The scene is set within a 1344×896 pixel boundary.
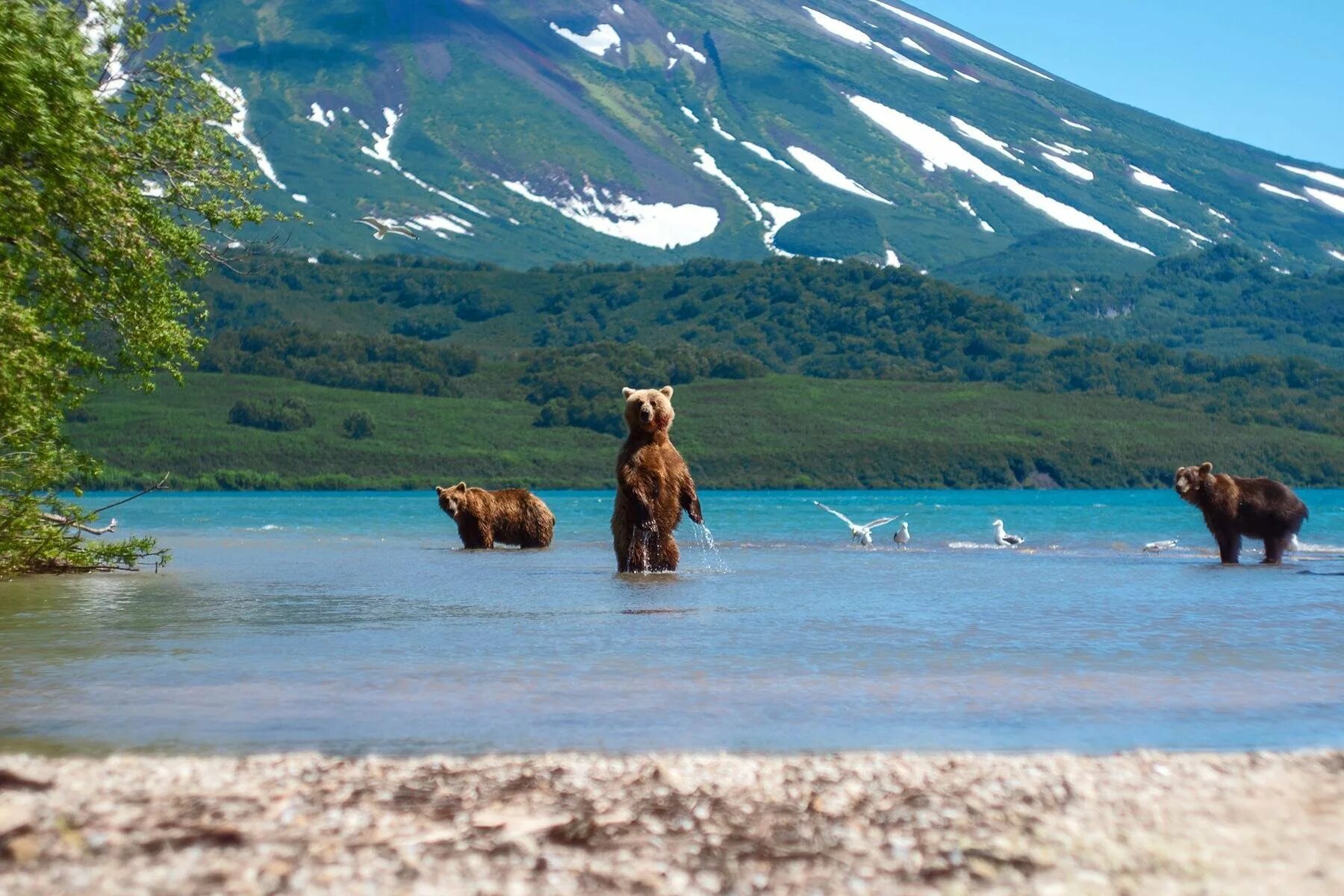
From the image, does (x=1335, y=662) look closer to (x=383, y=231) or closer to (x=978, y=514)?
(x=383, y=231)

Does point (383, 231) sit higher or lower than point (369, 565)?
higher

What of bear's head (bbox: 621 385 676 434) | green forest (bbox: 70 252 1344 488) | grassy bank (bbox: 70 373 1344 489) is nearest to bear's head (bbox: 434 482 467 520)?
bear's head (bbox: 621 385 676 434)

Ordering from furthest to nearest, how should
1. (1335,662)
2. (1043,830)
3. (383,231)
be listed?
(383,231)
(1335,662)
(1043,830)

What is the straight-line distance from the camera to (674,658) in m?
11.9

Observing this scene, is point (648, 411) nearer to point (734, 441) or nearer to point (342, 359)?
point (734, 441)

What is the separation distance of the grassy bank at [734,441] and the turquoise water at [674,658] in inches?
3825

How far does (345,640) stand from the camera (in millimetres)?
13188

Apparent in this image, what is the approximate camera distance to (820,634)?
13586mm

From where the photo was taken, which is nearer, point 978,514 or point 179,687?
point 179,687

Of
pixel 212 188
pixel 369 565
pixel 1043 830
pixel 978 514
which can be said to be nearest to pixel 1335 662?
pixel 1043 830

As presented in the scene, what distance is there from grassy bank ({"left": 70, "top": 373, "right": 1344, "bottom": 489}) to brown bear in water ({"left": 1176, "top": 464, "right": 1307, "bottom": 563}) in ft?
316

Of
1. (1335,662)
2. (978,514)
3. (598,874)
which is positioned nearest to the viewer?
(598,874)

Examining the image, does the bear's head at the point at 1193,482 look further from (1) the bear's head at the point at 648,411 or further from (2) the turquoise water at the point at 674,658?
(1) the bear's head at the point at 648,411

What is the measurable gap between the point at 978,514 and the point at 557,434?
253 ft
